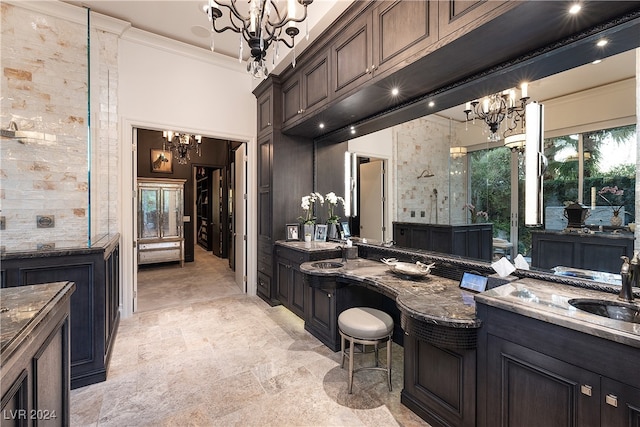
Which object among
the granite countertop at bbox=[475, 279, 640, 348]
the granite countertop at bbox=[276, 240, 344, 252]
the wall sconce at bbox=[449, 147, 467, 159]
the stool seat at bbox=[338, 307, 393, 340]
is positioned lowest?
the stool seat at bbox=[338, 307, 393, 340]

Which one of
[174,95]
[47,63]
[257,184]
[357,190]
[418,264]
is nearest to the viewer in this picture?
[418,264]

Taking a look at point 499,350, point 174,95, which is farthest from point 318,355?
point 174,95

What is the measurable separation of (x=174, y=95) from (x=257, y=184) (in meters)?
1.73

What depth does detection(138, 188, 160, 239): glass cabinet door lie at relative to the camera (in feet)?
21.2

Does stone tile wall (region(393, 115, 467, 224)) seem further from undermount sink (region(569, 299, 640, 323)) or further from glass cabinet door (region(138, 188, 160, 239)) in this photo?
glass cabinet door (region(138, 188, 160, 239))

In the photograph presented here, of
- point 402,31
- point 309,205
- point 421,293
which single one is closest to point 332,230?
point 309,205

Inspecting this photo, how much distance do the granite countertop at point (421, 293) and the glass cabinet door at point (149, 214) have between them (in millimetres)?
5442

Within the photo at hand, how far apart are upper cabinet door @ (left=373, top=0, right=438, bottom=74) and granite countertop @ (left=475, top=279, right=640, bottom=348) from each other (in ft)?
5.38

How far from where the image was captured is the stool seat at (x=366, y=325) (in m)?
2.11

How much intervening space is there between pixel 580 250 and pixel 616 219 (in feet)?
0.82

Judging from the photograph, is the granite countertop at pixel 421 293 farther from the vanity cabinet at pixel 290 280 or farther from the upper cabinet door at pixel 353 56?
the upper cabinet door at pixel 353 56

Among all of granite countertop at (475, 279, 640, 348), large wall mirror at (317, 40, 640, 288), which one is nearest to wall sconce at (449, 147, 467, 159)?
large wall mirror at (317, 40, 640, 288)

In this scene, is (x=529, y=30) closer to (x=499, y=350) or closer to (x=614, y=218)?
(x=614, y=218)

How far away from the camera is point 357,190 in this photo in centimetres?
353
